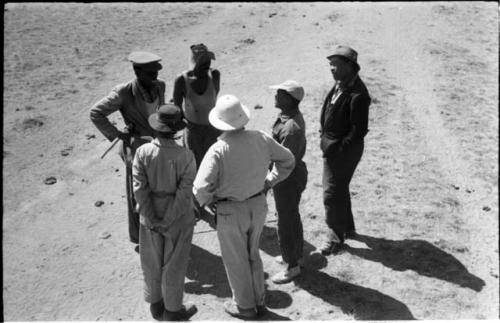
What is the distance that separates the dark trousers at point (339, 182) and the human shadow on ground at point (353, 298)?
635mm

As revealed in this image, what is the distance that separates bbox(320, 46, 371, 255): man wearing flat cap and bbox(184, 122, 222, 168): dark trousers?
1388mm

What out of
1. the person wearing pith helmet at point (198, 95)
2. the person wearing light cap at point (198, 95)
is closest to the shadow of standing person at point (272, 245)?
the person wearing pith helmet at point (198, 95)

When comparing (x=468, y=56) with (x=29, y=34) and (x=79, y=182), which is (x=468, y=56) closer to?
(x=79, y=182)

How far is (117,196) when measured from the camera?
25.6ft

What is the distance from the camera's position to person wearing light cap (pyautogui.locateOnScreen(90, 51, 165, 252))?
5824 millimetres

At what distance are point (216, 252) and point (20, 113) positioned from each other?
5623mm

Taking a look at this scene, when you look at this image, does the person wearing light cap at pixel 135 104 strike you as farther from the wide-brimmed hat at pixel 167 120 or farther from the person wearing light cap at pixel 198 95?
the wide-brimmed hat at pixel 167 120

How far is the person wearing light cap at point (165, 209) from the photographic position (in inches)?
191

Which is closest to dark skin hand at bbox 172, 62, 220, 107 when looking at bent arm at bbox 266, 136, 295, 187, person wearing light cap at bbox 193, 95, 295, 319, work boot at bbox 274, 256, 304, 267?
person wearing light cap at bbox 193, 95, 295, 319

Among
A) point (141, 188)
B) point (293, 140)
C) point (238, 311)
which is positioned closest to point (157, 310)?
point (238, 311)

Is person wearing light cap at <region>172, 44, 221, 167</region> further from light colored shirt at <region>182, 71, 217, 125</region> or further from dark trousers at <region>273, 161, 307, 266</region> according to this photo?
dark trousers at <region>273, 161, 307, 266</region>

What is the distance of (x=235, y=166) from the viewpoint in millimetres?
4793

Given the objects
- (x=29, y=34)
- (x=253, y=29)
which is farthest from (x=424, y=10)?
(x=29, y=34)

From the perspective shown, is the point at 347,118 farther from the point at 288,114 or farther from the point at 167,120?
the point at 167,120
